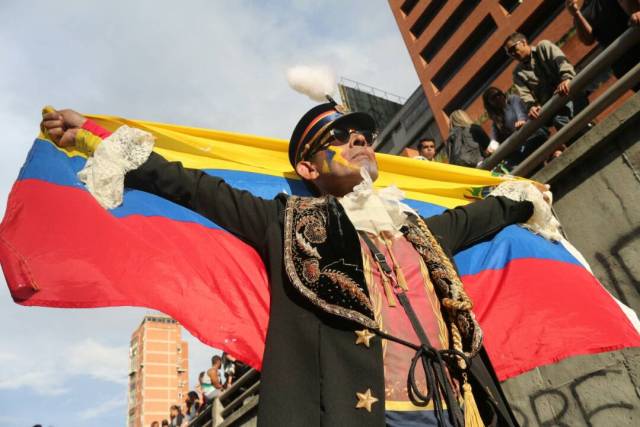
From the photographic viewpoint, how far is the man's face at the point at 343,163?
8.63ft

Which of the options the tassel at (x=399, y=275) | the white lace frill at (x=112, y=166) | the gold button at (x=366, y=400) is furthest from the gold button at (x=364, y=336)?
the white lace frill at (x=112, y=166)

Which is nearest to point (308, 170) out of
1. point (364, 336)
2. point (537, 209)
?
point (364, 336)

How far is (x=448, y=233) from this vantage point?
2.76m

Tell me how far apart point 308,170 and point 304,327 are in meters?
1.13

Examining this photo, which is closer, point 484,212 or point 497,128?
point 484,212

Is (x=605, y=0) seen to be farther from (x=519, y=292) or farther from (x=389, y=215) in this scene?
(x=389, y=215)

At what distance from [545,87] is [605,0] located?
2.76ft

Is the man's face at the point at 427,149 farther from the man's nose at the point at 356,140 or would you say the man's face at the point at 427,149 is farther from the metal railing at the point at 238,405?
the metal railing at the point at 238,405

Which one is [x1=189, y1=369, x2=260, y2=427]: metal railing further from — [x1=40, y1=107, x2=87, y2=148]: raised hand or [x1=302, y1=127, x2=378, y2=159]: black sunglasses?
[x1=40, y1=107, x2=87, y2=148]: raised hand

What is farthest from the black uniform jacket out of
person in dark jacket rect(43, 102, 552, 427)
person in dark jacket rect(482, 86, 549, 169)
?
person in dark jacket rect(482, 86, 549, 169)

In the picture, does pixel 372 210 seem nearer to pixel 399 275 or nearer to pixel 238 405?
pixel 399 275

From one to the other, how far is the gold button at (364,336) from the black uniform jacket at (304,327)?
0.02 metres

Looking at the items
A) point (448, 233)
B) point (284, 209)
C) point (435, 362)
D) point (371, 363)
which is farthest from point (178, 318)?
point (448, 233)

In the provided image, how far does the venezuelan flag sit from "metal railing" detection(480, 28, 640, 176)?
1.21 m
